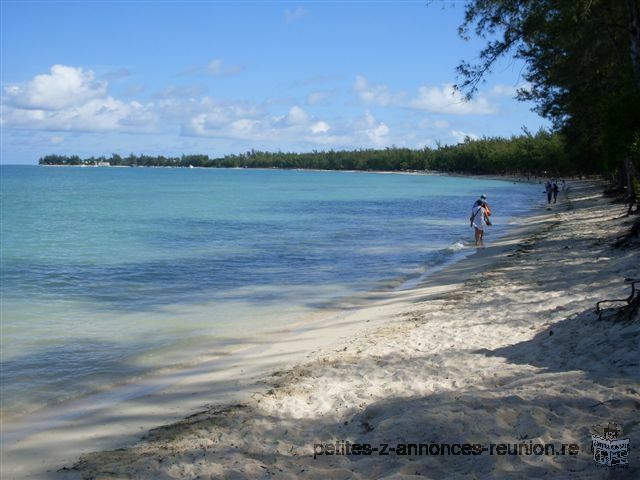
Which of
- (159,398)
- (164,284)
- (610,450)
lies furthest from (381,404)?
(164,284)

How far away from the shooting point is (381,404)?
5.87m

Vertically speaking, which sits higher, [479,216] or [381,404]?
[479,216]

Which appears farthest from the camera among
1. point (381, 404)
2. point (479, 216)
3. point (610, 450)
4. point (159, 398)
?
point (479, 216)

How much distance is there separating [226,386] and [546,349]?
4038 millimetres

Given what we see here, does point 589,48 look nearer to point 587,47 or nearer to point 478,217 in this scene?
point 587,47

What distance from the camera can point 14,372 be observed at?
8719 mm

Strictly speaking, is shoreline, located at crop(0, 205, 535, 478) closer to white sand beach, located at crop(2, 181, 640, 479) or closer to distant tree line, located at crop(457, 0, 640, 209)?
white sand beach, located at crop(2, 181, 640, 479)

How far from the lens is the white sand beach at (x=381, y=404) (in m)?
4.57

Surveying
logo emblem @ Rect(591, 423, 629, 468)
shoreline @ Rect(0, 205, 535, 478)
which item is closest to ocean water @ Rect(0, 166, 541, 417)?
shoreline @ Rect(0, 205, 535, 478)

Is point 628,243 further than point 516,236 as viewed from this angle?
No

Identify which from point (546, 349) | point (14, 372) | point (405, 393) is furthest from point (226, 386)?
point (546, 349)

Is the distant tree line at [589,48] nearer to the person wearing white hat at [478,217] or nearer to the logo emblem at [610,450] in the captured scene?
the person wearing white hat at [478,217]

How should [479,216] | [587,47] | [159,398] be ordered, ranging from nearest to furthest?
[159,398], [587,47], [479,216]

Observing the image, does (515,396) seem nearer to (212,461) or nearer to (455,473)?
(455,473)
